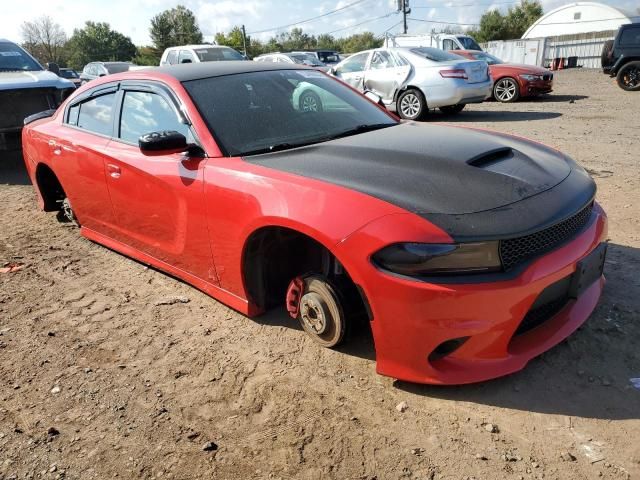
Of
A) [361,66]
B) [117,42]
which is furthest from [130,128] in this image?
[117,42]

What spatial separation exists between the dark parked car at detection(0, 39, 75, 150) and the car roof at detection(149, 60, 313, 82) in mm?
5553

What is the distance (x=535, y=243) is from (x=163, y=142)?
204 cm

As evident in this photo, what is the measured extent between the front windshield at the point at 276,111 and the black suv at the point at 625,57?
44.0 feet

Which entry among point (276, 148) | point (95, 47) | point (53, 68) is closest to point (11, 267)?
point (276, 148)

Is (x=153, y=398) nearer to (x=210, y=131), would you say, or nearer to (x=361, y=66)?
(x=210, y=131)

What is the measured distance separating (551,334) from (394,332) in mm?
794

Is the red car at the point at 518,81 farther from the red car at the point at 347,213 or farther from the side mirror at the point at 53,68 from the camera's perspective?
the red car at the point at 347,213

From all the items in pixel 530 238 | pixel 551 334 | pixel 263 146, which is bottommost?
pixel 551 334

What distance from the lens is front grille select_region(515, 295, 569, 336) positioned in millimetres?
2365

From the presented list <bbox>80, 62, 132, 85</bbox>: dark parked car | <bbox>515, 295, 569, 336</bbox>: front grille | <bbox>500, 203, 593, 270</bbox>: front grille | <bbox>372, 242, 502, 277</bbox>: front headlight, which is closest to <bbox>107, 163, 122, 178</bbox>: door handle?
<bbox>372, 242, 502, 277</bbox>: front headlight

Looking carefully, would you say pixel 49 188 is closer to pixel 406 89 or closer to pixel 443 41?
pixel 406 89

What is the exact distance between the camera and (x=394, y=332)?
7.35 feet

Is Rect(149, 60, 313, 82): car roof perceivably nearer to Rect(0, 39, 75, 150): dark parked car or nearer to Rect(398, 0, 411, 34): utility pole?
Rect(0, 39, 75, 150): dark parked car

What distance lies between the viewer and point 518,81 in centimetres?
1330
